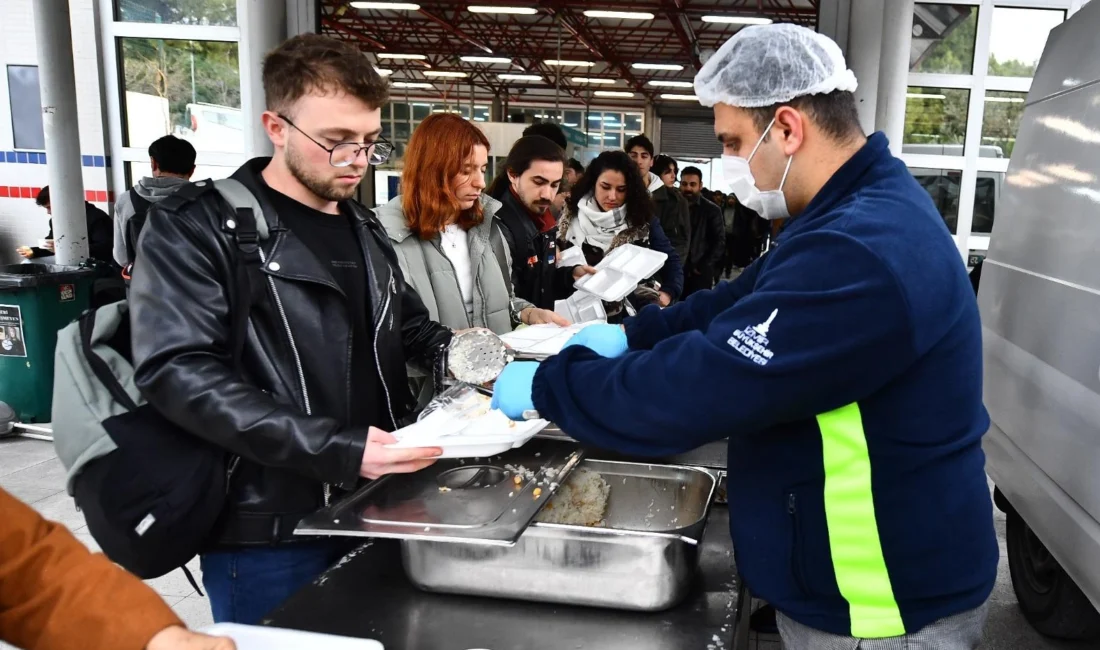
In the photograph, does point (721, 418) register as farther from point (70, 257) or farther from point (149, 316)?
point (70, 257)

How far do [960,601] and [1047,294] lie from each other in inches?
58.3

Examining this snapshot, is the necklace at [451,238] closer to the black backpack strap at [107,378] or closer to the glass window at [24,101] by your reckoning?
the black backpack strap at [107,378]

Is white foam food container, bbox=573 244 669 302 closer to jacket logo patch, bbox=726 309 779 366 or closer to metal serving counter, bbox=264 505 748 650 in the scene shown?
metal serving counter, bbox=264 505 748 650

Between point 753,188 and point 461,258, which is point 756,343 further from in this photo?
point 461,258

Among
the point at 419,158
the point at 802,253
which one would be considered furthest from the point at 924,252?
the point at 419,158

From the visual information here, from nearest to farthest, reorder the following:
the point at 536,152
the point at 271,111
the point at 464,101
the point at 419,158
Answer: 1. the point at 271,111
2. the point at 419,158
3. the point at 536,152
4. the point at 464,101

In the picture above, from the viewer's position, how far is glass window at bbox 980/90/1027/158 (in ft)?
17.5

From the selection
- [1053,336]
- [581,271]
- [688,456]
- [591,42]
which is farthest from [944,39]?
Result: [591,42]

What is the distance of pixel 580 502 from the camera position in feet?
5.65

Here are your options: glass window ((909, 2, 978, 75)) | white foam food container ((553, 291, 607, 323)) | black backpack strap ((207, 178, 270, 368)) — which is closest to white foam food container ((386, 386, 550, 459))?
black backpack strap ((207, 178, 270, 368))

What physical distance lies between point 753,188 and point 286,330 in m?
0.90

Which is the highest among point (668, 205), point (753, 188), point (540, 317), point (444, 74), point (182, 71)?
point (444, 74)

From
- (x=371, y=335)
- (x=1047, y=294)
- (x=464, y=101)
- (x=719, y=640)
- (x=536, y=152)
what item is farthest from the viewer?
(x=464, y=101)

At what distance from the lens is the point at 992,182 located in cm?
539
